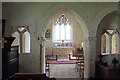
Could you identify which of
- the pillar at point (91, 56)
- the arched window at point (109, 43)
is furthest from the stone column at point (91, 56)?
the arched window at point (109, 43)

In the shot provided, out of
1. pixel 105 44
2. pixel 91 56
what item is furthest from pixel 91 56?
pixel 105 44

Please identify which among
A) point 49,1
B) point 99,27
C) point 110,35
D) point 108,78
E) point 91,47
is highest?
point 49,1

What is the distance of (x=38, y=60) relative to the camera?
16.0ft

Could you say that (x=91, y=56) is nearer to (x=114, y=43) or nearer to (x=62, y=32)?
(x=114, y=43)

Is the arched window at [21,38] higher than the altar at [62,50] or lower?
higher

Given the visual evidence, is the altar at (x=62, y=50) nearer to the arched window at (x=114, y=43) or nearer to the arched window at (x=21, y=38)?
the arched window at (x=21, y=38)

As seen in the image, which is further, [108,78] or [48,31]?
[48,31]

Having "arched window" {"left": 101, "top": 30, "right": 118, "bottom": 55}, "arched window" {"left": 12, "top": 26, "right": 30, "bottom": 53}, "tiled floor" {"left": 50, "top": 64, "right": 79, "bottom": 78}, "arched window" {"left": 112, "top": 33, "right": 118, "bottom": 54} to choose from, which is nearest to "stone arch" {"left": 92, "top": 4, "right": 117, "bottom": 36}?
"arched window" {"left": 101, "top": 30, "right": 118, "bottom": 55}

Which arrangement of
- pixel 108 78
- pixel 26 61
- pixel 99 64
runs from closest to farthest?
pixel 108 78 → pixel 99 64 → pixel 26 61

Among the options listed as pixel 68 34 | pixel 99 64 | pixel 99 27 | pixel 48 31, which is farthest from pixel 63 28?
pixel 99 64

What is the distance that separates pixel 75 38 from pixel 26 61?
24.2 ft

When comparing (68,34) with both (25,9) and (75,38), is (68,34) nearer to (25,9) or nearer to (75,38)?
(75,38)

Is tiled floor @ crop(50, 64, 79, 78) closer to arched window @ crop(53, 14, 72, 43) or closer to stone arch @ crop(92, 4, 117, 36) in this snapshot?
stone arch @ crop(92, 4, 117, 36)

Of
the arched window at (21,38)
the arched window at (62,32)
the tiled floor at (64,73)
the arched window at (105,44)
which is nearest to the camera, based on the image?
the arched window at (21,38)
